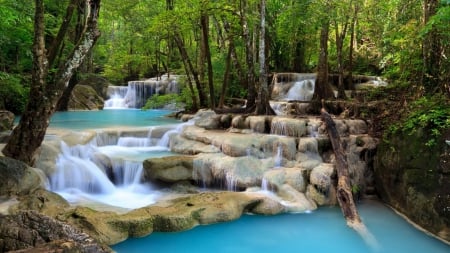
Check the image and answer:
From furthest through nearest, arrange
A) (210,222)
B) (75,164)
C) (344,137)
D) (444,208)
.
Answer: (344,137) → (75,164) → (210,222) → (444,208)

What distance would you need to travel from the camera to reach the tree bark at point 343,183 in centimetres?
648

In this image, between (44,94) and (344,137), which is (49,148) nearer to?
(44,94)

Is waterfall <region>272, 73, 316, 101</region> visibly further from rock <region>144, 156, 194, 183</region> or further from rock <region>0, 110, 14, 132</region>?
rock <region>0, 110, 14, 132</region>

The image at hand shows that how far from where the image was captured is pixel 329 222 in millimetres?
6598

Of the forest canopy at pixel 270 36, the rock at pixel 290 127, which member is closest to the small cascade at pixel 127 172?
the forest canopy at pixel 270 36

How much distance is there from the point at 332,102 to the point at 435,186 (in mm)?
5249

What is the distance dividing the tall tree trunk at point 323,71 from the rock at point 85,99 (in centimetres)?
1434

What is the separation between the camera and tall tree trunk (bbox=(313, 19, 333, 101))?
11.3 metres

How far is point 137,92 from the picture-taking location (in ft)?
80.2

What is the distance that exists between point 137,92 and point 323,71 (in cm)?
1540

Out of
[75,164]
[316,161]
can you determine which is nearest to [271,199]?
[316,161]

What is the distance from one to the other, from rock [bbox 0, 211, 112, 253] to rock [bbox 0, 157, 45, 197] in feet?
8.91

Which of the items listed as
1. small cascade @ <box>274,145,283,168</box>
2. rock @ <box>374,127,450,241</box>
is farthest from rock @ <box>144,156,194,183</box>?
rock @ <box>374,127,450,241</box>

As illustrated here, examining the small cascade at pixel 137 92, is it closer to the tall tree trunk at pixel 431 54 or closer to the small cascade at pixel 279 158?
the small cascade at pixel 279 158
